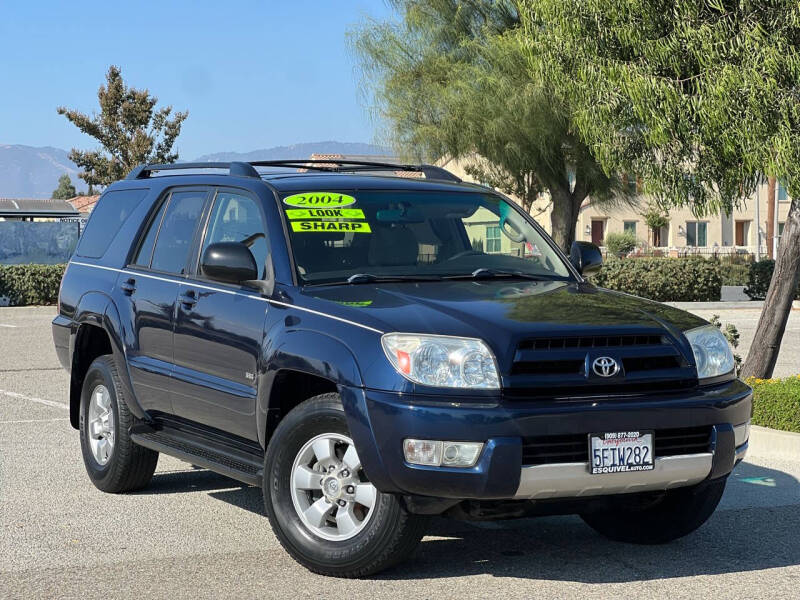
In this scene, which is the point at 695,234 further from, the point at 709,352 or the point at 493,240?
the point at 709,352

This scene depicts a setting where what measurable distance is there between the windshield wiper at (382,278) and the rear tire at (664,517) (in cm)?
145

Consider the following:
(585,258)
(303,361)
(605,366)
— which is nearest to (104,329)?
(303,361)

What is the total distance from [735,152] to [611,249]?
53253 mm

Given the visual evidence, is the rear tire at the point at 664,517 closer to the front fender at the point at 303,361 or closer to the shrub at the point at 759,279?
the front fender at the point at 303,361

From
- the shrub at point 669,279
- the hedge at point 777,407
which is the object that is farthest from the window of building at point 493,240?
the shrub at point 669,279

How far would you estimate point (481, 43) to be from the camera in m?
29.3

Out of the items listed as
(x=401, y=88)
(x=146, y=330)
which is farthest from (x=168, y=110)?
(x=146, y=330)

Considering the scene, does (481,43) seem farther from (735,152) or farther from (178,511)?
(178,511)

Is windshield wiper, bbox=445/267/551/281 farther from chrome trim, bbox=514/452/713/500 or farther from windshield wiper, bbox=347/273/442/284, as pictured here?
chrome trim, bbox=514/452/713/500

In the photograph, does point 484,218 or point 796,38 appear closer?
point 484,218

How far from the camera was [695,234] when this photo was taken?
73.2 metres

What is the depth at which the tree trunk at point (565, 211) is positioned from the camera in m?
30.1

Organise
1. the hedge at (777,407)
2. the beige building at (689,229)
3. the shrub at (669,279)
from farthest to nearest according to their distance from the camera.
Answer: the beige building at (689,229) → the shrub at (669,279) → the hedge at (777,407)

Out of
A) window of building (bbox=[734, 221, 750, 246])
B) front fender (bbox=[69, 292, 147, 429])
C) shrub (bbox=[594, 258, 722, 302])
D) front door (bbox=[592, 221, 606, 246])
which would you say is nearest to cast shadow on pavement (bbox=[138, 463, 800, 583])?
front fender (bbox=[69, 292, 147, 429])
